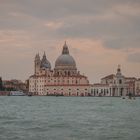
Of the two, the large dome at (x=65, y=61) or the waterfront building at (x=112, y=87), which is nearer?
the waterfront building at (x=112, y=87)

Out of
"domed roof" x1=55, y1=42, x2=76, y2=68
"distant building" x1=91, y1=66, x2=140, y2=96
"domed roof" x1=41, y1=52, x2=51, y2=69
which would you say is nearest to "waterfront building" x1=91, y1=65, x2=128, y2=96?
"distant building" x1=91, y1=66, x2=140, y2=96

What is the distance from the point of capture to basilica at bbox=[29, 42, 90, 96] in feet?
363

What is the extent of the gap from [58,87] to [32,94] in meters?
6.39

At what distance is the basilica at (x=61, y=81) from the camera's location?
11075cm

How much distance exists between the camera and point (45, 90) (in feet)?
367

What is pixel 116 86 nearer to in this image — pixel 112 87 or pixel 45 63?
pixel 112 87

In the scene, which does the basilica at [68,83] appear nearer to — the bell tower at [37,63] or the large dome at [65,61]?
the large dome at [65,61]

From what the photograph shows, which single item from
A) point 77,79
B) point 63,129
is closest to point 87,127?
point 63,129

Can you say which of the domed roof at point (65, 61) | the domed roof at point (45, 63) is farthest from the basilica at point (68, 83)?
the domed roof at point (45, 63)

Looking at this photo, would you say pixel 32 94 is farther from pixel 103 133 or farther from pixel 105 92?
pixel 103 133

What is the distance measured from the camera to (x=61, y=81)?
111m

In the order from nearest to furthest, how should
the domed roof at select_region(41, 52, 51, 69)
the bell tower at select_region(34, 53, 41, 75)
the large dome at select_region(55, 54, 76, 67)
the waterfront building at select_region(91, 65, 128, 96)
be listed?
the waterfront building at select_region(91, 65, 128, 96), the large dome at select_region(55, 54, 76, 67), the domed roof at select_region(41, 52, 51, 69), the bell tower at select_region(34, 53, 41, 75)

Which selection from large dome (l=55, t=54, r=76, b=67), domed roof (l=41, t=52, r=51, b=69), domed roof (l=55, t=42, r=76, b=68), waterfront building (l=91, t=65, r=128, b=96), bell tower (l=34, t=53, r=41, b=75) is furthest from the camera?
bell tower (l=34, t=53, r=41, b=75)

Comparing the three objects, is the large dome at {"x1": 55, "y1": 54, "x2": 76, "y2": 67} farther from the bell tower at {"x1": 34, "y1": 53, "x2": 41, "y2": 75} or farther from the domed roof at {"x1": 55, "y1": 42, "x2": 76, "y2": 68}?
the bell tower at {"x1": 34, "y1": 53, "x2": 41, "y2": 75}
